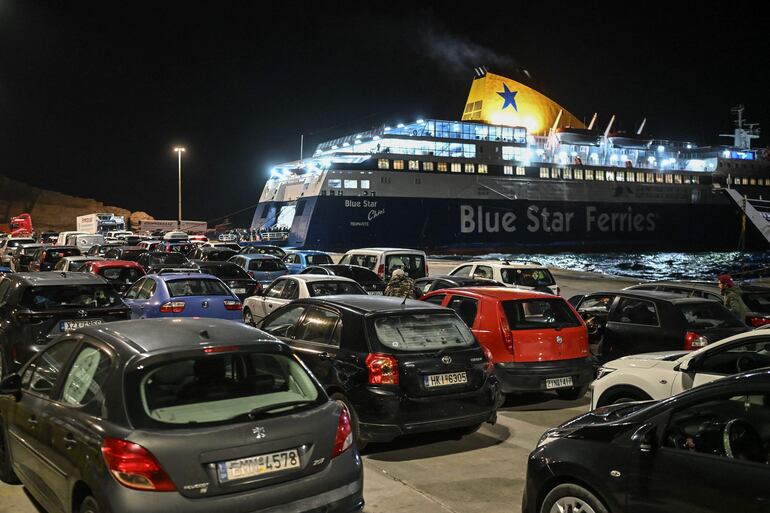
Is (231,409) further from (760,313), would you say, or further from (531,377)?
(760,313)

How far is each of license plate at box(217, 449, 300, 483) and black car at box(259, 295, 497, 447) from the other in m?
2.29

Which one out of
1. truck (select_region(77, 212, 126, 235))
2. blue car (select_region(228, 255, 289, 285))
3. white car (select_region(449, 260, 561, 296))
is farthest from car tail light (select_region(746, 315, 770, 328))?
truck (select_region(77, 212, 126, 235))

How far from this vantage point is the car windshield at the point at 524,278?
14.4 meters

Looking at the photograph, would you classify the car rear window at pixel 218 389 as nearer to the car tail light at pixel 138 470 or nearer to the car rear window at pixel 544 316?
the car tail light at pixel 138 470

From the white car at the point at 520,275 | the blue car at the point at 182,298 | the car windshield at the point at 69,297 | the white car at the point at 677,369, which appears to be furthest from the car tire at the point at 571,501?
the white car at the point at 520,275

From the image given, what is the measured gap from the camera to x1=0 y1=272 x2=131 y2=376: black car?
7.66 meters

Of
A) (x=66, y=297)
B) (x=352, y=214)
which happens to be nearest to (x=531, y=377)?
(x=66, y=297)

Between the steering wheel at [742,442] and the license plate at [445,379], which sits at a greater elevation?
the steering wheel at [742,442]

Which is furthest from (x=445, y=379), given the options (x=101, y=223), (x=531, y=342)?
(x=101, y=223)

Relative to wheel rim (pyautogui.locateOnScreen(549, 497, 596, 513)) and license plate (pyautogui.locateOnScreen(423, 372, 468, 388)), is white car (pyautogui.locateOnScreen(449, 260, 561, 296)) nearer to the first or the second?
license plate (pyautogui.locateOnScreen(423, 372, 468, 388))

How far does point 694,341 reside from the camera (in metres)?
7.68

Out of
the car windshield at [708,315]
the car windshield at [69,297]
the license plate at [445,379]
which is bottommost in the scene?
the license plate at [445,379]

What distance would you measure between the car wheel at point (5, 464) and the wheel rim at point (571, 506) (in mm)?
3858

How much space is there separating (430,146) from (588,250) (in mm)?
19327
